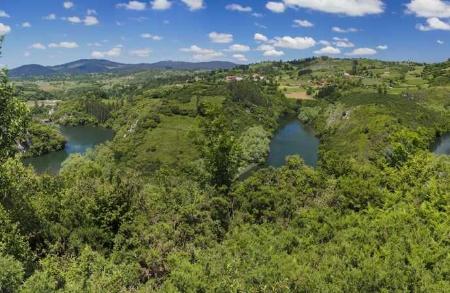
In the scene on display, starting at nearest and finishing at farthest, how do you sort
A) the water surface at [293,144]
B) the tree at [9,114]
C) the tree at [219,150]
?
the tree at [9,114], the tree at [219,150], the water surface at [293,144]

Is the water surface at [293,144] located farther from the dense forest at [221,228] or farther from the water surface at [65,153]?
the water surface at [65,153]

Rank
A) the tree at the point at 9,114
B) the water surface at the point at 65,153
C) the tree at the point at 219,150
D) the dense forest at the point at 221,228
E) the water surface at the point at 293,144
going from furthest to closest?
the water surface at the point at 65,153 → the water surface at the point at 293,144 → the tree at the point at 219,150 → the dense forest at the point at 221,228 → the tree at the point at 9,114

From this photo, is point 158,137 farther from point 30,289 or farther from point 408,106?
point 30,289

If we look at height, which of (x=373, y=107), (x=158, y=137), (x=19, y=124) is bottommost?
(x=158, y=137)

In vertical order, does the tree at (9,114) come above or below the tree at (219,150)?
above

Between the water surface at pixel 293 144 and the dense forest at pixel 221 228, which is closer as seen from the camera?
the dense forest at pixel 221 228

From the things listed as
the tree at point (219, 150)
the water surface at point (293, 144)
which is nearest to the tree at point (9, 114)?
the tree at point (219, 150)

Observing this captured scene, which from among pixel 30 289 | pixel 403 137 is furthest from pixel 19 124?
pixel 403 137

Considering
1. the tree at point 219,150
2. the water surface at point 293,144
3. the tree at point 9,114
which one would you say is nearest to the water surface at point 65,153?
the water surface at point 293,144

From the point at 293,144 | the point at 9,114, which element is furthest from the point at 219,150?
the point at 293,144

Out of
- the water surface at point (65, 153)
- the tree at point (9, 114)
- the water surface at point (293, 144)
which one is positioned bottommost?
the water surface at point (65, 153)

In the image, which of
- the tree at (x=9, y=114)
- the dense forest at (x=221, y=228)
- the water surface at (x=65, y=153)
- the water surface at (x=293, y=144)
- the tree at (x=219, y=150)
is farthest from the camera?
the water surface at (x=65, y=153)
